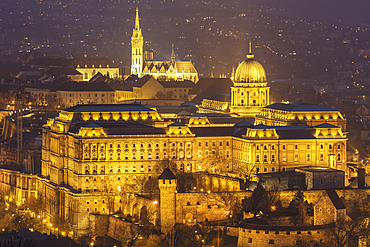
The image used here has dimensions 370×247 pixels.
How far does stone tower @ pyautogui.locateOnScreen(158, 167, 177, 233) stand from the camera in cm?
14525

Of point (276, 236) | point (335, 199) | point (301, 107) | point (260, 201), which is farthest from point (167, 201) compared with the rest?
point (301, 107)

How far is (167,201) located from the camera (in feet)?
478

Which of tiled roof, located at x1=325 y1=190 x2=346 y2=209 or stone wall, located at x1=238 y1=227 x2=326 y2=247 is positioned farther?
tiled roof, located at x1=325 y1=190 x2=346 y2=209

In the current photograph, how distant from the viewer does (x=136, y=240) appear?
144 meters

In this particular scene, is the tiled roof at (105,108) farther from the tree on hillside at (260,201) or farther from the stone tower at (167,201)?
the tree on hillside at (260,201)

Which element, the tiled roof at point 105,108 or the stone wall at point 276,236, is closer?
the stone wall at point 276,236

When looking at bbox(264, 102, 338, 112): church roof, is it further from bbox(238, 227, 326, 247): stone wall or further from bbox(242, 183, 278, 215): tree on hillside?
bbox(238, 227, 326, 247): stone wall

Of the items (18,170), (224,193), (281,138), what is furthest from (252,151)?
(18,170)

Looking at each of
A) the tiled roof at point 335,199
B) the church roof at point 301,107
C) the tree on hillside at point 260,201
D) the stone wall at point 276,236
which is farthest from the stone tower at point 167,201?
the church roof at point 301,107

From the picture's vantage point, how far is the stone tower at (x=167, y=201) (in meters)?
145

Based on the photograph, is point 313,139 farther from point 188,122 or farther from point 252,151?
point 188,122

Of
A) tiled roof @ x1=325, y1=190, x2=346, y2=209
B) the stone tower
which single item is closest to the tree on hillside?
tiled roof @ x1=325, y1=190, x2=346, y2=209

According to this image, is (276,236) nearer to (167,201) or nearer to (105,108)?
(167,201)

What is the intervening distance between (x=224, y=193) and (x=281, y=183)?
34.9ft
